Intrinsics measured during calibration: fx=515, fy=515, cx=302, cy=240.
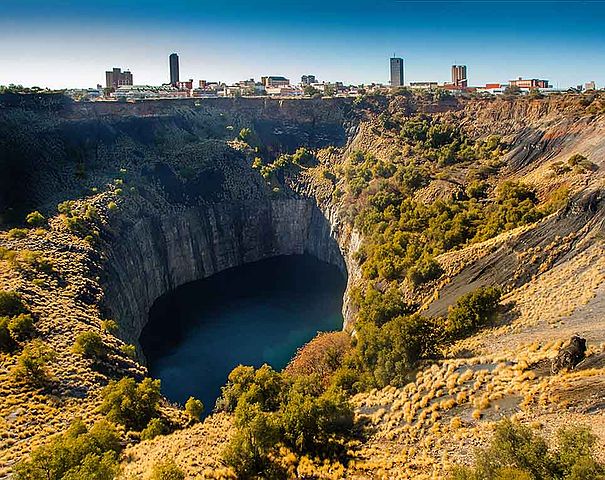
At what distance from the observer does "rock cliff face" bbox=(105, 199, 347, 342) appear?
6153cm

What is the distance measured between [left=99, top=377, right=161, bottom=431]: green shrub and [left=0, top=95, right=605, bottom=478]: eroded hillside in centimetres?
86

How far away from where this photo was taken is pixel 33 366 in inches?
1374

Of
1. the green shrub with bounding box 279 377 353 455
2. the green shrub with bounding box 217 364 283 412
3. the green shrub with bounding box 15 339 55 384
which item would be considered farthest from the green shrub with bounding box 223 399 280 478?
the green shrub with bounding box 15 339 55 384

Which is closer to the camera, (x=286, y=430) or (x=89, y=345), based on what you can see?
(x=286, y=430)

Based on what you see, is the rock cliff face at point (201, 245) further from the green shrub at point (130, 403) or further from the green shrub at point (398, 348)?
the green shrub at point (398, 348)

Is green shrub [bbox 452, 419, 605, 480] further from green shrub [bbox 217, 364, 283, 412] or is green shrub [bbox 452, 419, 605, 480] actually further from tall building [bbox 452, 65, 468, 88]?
tall building [bbox 452, 65, 468, 88]

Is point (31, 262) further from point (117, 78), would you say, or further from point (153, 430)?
point (117, 78)

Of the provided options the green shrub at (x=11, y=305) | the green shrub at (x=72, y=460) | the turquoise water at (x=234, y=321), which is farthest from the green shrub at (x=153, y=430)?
the green shrub at (x=11, y=305)

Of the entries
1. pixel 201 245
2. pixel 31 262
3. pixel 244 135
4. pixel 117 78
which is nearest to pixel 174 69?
pixel 117 78

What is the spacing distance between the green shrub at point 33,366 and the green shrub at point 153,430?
833cm

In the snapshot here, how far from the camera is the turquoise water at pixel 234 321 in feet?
178

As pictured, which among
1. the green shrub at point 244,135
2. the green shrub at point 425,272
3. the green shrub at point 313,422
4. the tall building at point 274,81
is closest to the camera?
the green shrub at point 313,422

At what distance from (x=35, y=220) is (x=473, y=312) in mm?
47939

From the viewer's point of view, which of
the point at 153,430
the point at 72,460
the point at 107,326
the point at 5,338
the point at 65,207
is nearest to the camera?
the point at 72,460
